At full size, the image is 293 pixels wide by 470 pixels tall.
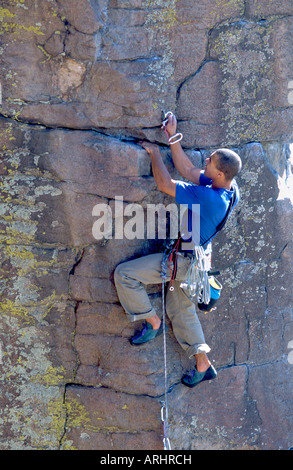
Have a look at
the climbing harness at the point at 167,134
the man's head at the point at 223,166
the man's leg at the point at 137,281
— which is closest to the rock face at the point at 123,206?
the climbing harness at the point at 167,134

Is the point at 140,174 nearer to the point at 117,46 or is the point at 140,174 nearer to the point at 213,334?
the point at 117,46

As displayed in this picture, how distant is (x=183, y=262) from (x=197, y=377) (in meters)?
0.87

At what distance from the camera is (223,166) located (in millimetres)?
3797

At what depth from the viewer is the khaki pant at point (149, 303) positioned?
13.2 ft

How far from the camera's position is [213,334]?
4.52 metres

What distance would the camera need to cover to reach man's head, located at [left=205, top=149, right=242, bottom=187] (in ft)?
12.4

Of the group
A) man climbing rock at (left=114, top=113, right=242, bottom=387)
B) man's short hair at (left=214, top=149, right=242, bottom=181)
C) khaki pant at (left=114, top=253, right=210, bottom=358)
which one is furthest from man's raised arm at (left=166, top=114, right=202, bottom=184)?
khaki pant at (left=114, top=253, right=210, bottom=358)

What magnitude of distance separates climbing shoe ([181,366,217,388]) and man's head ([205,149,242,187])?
4.41ft

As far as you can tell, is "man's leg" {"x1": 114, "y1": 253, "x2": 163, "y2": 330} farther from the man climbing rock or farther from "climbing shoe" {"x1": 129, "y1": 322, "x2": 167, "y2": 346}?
"climbing shoe" {"x1": 129, "y1": 322, "x2": 167, "y2": 346}

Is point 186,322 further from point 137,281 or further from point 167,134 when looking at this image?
point 167,134

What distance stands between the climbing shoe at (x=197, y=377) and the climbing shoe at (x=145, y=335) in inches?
15.1

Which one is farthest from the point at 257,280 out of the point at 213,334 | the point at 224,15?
the point at 224,15

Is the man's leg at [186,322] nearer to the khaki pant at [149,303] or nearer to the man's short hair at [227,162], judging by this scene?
the khaki pant at [149,303]

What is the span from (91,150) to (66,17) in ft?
2.70
